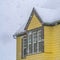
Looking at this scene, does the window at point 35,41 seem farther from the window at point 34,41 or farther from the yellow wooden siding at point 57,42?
the yellow wooden siding at point 57,42

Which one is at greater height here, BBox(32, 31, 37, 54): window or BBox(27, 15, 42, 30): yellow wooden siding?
BBox(27, 15, 42, 30): yellow wooden siding

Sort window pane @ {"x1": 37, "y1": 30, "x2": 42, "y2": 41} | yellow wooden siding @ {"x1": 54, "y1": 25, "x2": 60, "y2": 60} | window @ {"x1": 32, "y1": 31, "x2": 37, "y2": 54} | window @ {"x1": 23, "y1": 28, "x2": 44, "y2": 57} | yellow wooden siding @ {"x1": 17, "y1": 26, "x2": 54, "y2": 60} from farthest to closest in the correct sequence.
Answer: window @ {"x1": 32, "y1": 31, "x2": 37, "y2": 54}, window pane @ {"x1": 37, "y1": 30, "x2": 42, "y2": 41}, window @ {"x1": 23, "y1": 28, "x2": 44, "y2": 57}, yellow wooden siding @ {"x1": 17, "y1": 26, "x2": 54, "y2": 60}, yellow wooden siding @ {"x1": 54, "y1": 25, "x2": 60, "y2": 60}

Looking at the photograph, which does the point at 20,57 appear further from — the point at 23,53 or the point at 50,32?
the point at 50,32

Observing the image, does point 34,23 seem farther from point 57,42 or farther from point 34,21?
point 57,42

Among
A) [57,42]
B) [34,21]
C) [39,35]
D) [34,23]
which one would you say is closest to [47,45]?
[57,42]

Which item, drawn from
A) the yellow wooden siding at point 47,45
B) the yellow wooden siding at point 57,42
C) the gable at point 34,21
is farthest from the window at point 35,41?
the yellow wooden siding at point 57,42

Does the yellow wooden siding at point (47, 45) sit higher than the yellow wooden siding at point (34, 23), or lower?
lower

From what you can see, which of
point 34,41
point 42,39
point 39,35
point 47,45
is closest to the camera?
point 47,45

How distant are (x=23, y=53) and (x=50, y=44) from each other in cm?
689

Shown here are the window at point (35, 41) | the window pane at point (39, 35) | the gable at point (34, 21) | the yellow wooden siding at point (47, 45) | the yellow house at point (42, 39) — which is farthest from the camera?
the gable at point (34, 21)

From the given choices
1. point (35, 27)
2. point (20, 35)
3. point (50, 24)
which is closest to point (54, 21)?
point (50, 24)

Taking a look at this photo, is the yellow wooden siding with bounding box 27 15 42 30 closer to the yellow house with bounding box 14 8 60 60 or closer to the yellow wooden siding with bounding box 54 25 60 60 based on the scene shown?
the yellow house with bounding box 14 8 60 60

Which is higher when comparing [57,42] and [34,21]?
[34,21]

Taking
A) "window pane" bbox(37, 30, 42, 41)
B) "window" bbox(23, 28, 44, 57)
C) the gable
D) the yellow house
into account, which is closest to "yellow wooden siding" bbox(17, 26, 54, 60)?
the yellow house
